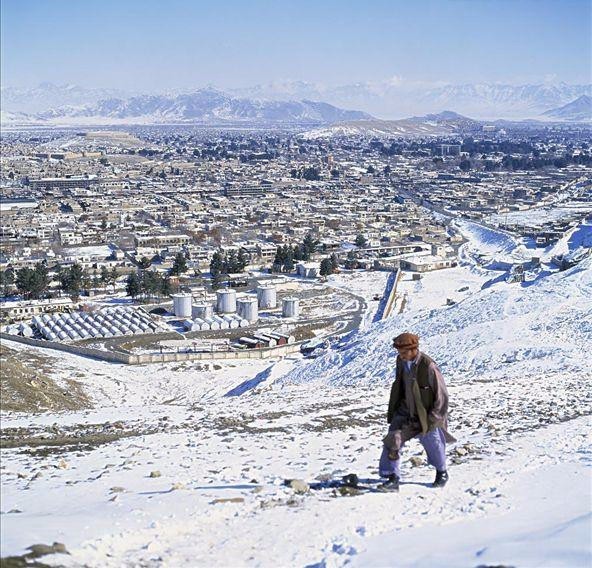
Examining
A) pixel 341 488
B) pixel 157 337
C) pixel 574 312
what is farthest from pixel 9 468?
pixel 157 337

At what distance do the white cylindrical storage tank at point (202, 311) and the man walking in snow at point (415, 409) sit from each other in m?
14.4

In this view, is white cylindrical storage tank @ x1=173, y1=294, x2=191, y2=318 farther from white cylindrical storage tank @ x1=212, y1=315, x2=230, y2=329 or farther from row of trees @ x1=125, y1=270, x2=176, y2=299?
row of trees @ x1=125, y1=270, x2=176, y2=299

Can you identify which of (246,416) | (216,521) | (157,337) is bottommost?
(157,337)

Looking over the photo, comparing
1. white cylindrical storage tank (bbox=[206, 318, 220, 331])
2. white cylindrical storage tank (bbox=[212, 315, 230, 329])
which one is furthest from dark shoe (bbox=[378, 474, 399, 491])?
white cylindrical storage tank (bbox=[212, 315, 230, 329])

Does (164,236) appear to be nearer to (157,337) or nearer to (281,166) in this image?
(157,337)

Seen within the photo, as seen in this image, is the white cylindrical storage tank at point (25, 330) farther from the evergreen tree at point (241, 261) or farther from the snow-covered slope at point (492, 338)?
the evergreen tree at point (241, 261)

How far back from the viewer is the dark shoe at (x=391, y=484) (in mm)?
3660

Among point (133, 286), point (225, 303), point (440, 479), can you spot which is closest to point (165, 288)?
point (133, 286)

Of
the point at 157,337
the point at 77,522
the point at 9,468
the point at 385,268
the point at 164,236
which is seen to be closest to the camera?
the point at 77,522

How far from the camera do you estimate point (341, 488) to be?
3.72 metres

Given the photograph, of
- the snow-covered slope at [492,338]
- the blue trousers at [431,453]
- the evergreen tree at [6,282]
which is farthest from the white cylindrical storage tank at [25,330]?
the blue trousers at [431,453]

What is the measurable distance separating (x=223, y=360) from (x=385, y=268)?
11.6 metres

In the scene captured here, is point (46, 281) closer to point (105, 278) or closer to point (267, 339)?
point (105, 278)

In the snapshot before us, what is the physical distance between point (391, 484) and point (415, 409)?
0.37 metres
